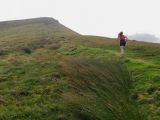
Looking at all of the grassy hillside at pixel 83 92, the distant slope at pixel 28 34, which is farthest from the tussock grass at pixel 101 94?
the distant slope at pixel 28 34

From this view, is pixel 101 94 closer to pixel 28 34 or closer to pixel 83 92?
pixel 83 92

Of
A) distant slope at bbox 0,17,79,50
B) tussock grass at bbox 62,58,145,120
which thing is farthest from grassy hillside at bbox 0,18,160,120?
distant slope at bbox 0,17,79,50

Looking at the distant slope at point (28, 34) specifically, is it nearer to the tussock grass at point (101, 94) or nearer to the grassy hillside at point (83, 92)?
the grassy hillside at point (83, 92)

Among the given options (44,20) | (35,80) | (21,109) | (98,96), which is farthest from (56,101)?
(44,20)

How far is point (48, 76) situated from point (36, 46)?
20707 mm

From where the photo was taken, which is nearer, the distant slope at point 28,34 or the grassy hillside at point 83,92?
the grassy hillside at point 83,92

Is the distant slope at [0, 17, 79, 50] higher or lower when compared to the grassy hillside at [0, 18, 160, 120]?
lower

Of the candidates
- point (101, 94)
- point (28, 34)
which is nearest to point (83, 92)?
point (101, 94)

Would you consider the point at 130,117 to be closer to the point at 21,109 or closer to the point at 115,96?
the point at 115,96

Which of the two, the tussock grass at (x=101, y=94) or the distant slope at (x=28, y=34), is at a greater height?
the tussock grass at (x=101, y=94)

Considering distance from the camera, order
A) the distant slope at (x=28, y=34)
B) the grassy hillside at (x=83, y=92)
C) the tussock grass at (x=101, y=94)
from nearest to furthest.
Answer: the tussock grass at (x=101, y=94), the grassy hillside at (x=83, y=92), the distant slope at (x=28, y=34)

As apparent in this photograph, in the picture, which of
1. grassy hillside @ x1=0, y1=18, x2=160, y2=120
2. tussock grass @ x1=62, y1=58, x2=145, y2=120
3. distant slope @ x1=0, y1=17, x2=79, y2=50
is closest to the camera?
tussock grass @ x1=62, y1=58, x2=145, y2=120

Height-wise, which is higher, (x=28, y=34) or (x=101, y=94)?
(x=101, y=94)

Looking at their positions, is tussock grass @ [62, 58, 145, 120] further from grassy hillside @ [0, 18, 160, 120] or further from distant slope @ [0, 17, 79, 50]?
distant slope @ [0, 17, 79, 50]
